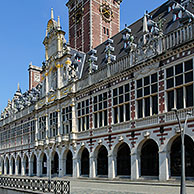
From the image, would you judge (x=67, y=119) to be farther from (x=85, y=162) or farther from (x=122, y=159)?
(x=122, y=159)

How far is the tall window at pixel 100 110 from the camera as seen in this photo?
3238 cm

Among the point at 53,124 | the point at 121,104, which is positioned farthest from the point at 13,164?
the point at 121,104

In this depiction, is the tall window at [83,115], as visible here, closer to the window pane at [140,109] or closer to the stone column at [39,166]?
the window pane at [140,109]

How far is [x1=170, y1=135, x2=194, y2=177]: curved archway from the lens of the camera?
23438mm

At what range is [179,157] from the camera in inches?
960

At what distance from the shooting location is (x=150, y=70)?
2686cm

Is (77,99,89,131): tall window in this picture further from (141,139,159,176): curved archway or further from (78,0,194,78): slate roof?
(141,139,159,176): curved archway

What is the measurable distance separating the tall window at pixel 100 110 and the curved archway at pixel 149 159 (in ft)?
19.5

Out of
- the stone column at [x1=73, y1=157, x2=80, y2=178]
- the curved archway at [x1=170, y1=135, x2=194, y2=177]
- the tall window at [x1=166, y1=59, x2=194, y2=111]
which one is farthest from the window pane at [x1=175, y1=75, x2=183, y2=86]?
the stone column at [x1=73, y1=157, x2=80, y2=178]

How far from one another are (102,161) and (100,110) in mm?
5421

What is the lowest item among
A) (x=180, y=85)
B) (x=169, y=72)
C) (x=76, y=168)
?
(x=76, y=168)

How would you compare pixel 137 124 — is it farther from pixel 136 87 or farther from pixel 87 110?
pixel 87 110

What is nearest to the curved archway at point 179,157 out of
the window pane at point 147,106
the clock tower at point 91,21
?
the window pane at point 147,106

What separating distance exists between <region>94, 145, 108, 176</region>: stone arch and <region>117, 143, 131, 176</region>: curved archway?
2.45 meters
